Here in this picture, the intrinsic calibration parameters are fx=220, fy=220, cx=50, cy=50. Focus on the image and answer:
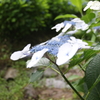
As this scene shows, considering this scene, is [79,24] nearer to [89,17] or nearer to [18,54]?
[89,17]

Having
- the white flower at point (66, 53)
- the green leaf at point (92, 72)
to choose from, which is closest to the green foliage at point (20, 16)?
the green leaf at point (92, 72)

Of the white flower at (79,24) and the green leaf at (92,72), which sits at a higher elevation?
the white flower at (79,24)

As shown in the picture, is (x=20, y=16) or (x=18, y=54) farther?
(x=20, y=16)

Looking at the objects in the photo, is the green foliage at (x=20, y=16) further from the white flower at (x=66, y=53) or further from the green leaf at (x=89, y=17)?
the white flower at (x=66, y=53)

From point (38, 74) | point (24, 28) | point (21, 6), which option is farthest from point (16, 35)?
point (38, 74)

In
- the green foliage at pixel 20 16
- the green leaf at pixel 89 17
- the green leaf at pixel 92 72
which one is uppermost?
the green leaf at pixel 89 17

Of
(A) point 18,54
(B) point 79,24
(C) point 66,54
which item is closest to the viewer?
(C) point 66,54

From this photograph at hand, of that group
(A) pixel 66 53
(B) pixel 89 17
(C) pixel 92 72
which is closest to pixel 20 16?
(B) pixel 89 17

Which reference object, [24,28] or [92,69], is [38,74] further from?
[24,28]

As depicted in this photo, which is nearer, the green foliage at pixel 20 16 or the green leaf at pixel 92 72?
the green leaf at pixel 92 72
